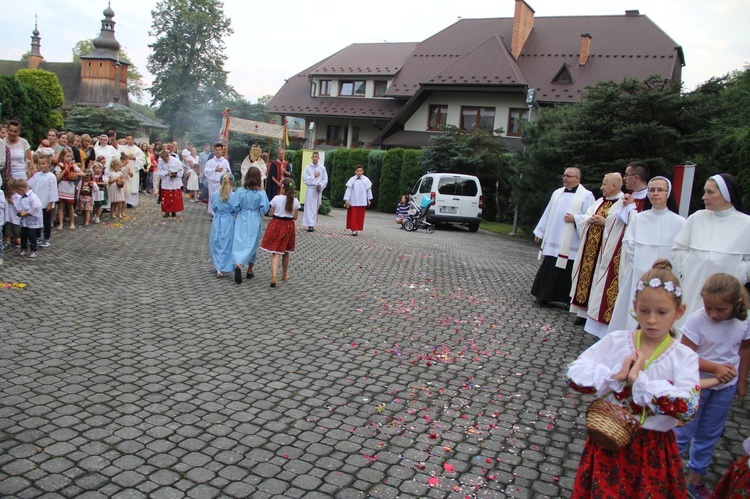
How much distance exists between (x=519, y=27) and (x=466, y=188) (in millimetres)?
18291

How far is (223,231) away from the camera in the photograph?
9797 mm

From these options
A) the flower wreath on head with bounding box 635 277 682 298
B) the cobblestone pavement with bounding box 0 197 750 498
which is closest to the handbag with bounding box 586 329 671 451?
the flower wreath on head with bounding box 635 277 682 298

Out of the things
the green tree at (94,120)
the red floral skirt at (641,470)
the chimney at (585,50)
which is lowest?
the red floral skirt at (641,470)

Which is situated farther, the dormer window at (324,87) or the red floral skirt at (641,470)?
the dormer window at (324,87)

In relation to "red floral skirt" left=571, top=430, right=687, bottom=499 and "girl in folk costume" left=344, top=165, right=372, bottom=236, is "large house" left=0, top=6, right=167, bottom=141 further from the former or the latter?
"red floral skirt" left=571, top=430, right=687, bottom=499

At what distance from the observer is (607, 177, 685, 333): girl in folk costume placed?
20.5 feet

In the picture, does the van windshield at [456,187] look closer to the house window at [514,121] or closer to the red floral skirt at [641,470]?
the house window at [514,121]

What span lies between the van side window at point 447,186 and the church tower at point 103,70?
65091mm

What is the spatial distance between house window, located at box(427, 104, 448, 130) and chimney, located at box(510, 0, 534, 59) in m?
5.20

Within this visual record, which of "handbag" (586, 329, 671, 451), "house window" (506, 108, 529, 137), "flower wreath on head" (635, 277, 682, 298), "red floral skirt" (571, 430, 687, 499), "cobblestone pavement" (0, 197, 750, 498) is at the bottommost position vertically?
"cobblestone pavement" (0, 197, 750, 498)

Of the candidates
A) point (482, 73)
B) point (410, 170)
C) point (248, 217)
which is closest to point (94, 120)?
point (410, 170)

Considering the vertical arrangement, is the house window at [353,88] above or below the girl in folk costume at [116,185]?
above

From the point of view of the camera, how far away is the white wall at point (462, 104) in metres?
34.3

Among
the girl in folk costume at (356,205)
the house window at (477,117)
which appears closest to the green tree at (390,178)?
the house window at (477,117)
